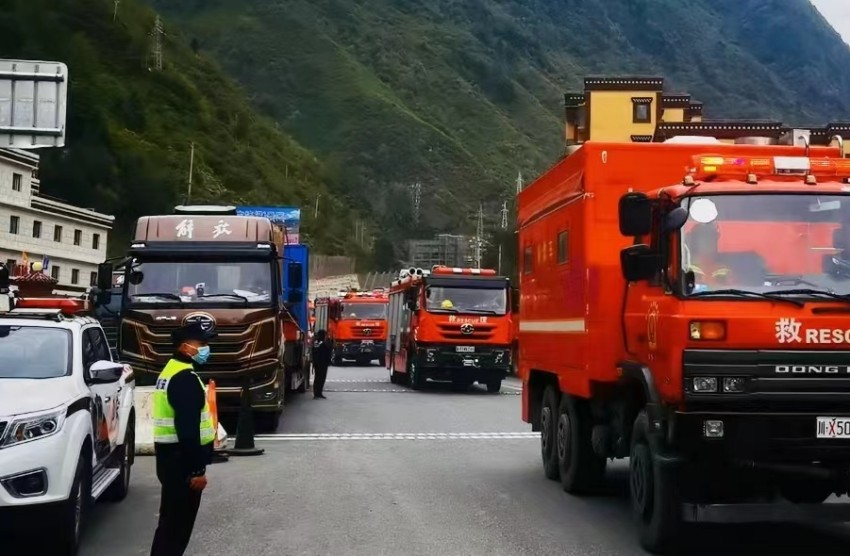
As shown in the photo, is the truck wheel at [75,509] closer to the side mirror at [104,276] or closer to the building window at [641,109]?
the side mirror at [104,276]

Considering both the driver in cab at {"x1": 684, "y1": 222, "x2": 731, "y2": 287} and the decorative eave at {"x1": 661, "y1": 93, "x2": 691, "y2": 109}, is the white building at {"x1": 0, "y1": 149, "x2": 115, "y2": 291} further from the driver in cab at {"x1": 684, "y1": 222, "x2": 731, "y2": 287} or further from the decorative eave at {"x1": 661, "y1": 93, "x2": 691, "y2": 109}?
the driver in cab at {"x1": 684, "y1": 222, "x2": 731, "y2": 287}

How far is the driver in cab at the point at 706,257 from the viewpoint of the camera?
23.2 ft

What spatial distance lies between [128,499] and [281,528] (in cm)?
209

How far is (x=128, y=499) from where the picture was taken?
9.90 meters

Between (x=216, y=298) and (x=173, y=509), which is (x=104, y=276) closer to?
(x=216, y=298)

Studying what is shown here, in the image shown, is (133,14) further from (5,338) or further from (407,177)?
(5,338)

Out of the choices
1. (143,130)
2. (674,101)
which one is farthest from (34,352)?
(143,130)

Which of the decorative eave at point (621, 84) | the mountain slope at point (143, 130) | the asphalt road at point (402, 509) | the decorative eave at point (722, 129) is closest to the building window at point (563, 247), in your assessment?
the asphalt road at point (402, 509)

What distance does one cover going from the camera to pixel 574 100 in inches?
2311

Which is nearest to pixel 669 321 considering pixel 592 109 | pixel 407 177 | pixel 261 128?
pixel 592 109

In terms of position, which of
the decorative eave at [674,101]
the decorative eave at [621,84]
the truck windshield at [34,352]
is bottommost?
the truck windshield at [34,352]

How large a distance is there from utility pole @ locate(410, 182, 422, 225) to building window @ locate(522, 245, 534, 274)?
114m

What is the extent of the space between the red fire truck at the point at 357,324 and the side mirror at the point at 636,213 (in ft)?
113

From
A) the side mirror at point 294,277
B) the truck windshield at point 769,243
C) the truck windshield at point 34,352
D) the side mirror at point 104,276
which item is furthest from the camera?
the side mirror at point 294,277
